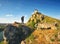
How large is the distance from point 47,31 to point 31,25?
20.0 metres

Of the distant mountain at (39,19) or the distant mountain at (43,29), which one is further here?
the distant mountain at (39,19)

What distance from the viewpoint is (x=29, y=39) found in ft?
302

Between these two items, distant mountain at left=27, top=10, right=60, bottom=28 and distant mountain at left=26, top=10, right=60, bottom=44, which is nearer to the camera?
distant mountain at left=26, top=10, right=60, bottom=44

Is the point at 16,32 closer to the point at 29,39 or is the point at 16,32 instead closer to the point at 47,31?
the point at 29,39

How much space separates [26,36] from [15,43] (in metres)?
7.51

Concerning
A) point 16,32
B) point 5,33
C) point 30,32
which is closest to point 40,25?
point 30,32

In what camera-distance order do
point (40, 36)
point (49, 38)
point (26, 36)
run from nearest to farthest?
point (49, 38), point (40, 36), point (26, 36)

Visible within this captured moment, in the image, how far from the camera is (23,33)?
335ft

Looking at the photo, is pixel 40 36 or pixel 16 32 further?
pixel 16 32

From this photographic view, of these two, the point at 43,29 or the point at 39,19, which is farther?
the point at 39,19

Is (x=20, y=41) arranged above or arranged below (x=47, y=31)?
below

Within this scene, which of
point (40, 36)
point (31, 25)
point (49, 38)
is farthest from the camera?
point (31, 25)

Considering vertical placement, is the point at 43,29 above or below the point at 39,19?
below

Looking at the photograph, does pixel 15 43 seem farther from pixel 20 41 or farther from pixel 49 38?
pixel 49 38
